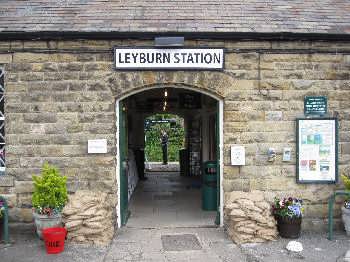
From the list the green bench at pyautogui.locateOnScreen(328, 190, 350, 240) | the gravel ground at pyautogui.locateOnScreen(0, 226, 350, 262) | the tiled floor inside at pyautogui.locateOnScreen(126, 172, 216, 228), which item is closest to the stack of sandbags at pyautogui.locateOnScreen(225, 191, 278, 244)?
the gravel ground at pyautogui.locateOnScreen(0, 226, 350, 262)

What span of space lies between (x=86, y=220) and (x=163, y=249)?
4.50 feet

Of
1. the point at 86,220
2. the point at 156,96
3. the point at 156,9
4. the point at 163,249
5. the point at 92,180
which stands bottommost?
the point at 163,249

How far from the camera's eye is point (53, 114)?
7.66 m

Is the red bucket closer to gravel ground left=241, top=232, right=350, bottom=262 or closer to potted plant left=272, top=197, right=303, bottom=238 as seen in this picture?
gravel ground left=241, top=232, right=350, bottom=262

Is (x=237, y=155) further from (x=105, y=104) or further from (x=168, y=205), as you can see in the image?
(x=168, y=205)

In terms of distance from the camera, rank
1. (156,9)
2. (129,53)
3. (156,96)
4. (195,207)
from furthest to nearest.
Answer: (156,96) < (195,207) < (156,9) < (129,53)

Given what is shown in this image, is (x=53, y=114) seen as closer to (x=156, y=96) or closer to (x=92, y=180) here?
(x=92, y=180)

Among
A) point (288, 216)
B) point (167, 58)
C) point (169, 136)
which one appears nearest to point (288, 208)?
point (288, 216)

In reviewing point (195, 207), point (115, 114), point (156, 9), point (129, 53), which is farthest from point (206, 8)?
point (195, 207)

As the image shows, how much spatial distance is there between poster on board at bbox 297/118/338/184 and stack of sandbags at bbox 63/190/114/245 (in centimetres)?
366

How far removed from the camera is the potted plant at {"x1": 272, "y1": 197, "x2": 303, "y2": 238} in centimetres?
724

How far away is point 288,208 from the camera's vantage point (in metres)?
7.29

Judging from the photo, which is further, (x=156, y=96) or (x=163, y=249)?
(x=156, y=96)

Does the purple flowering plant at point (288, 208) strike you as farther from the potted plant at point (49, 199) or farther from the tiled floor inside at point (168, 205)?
the potted plant at point (49, 199)
